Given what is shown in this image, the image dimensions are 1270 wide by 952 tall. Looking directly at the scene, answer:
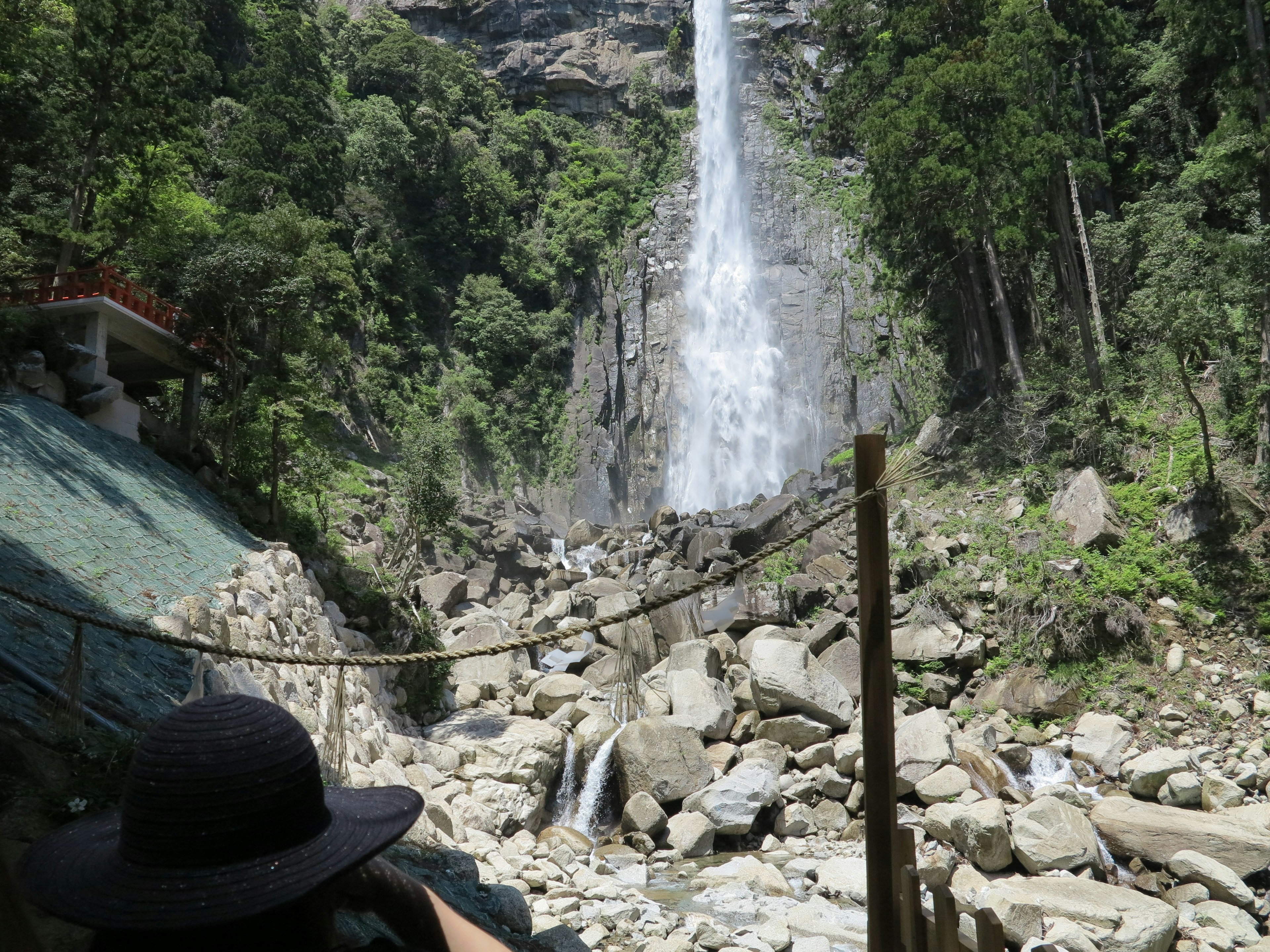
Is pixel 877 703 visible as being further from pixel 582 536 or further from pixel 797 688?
pixel 582 536

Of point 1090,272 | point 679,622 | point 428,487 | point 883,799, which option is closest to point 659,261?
point 1090,272

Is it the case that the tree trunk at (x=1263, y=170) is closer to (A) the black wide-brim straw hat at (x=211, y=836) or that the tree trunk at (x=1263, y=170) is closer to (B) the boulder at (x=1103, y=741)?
(B) the boulder at (x=1103, y=741)

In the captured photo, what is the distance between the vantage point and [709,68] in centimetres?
3322

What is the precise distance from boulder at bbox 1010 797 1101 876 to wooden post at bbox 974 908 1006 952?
15.3 feet

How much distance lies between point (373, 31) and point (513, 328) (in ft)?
42.8

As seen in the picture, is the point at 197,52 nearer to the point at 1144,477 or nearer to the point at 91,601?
the point at 91,601

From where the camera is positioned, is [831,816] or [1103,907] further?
[831,816]

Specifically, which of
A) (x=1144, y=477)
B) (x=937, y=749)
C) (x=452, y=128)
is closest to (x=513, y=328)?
(x=452, y=128)

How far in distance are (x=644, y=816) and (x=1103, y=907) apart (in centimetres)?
429

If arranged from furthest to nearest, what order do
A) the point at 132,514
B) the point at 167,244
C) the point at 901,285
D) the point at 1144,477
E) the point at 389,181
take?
the point at 389,181
the point at 901,285
the point at 167,244
the point at 1144,477
the point at 132,514

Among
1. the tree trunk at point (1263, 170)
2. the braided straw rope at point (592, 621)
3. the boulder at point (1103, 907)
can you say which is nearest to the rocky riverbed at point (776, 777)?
the boulder at point (1103, 907)

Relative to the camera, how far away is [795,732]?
9.77 m

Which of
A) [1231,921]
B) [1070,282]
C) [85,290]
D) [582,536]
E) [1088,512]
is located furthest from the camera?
[582,536]

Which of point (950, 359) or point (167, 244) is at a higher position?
point (167, 244)
